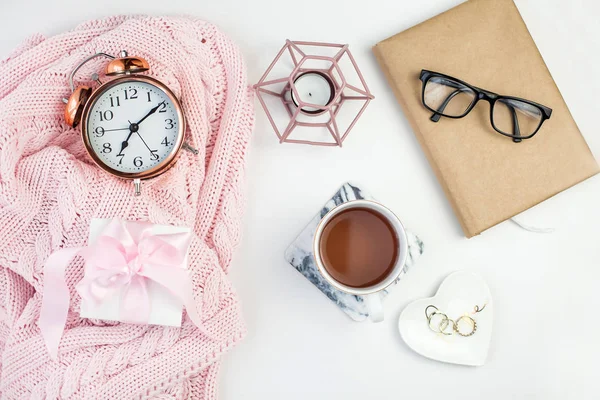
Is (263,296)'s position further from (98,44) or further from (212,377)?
(98,44)

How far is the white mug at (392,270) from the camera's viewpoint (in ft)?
2.37

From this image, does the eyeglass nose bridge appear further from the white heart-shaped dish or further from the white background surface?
the white heart-shaped dish

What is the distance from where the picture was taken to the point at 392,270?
754 mm

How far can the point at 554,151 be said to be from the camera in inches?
32.5

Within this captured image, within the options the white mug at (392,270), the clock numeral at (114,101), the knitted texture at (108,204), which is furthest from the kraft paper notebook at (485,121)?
the clock numeral at (114,101)

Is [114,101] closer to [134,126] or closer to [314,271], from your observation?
[134,126]

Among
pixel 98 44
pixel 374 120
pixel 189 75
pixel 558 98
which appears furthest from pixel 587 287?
pixel 98 44

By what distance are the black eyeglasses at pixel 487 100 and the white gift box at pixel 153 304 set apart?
43cm

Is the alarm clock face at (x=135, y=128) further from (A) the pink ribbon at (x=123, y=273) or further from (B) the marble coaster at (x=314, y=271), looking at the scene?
(B) the marble coaster at (x=314, y=271)

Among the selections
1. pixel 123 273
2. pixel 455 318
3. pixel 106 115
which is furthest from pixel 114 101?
pixel 455 318

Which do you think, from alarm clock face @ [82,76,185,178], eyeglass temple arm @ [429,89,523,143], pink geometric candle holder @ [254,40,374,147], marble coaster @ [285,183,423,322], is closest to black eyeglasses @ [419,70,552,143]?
eyeglass temple arm @ [429,89,523,143]

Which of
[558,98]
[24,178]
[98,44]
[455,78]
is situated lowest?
[558,98]

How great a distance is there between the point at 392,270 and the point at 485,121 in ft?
0.94

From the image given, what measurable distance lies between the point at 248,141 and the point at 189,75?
0.43 feet
